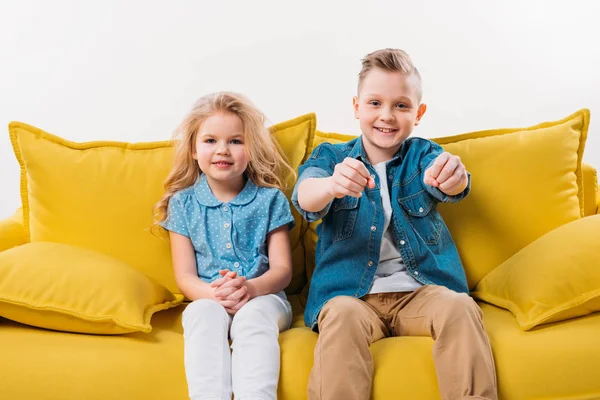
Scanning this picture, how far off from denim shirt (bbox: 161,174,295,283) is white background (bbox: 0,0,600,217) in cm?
81

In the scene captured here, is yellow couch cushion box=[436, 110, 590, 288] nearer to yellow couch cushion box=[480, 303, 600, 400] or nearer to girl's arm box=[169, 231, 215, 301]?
yellow couch cushion box=[480, 303, 600, 400]

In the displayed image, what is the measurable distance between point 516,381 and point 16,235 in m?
1.47

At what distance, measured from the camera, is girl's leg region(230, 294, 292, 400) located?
1.56 m

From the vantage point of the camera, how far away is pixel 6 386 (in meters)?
1.59

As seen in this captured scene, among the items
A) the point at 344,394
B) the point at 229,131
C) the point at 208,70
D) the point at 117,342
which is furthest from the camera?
the point at 208,70

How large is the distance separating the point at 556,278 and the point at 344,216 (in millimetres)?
543

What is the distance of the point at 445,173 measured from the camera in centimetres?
176

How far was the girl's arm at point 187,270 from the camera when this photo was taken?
1.88 m

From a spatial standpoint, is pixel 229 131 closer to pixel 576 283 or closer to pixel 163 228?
pixel 163 228

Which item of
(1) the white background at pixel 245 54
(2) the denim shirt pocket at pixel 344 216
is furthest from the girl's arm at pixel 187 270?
(1) the white background at pixel 245 54

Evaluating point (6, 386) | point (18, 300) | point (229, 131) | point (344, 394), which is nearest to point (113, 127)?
point (229, 131)

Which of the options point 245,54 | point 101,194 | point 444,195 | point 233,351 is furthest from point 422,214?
point 245,54

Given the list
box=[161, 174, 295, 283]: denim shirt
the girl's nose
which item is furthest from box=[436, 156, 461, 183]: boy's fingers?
the girl's nose

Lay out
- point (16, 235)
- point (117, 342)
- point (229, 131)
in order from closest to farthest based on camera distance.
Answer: point (117, 342)
point (229, 131)
point (16, 235)
